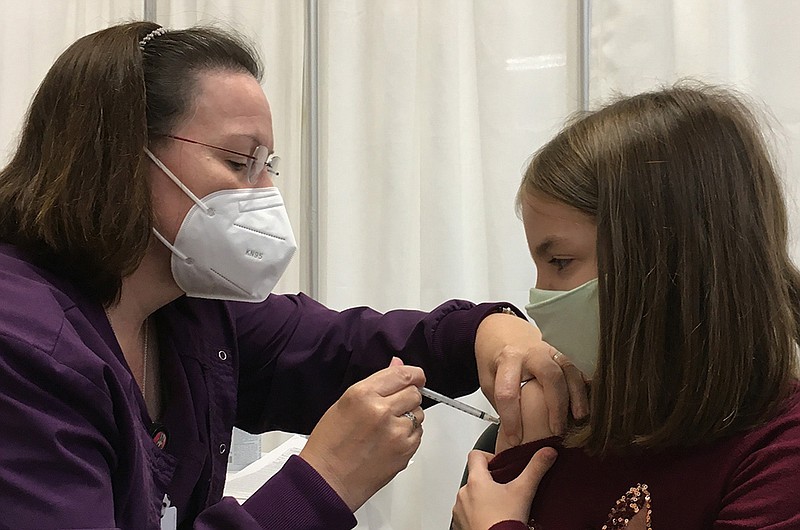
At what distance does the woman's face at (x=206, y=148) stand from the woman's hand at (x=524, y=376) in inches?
17.4

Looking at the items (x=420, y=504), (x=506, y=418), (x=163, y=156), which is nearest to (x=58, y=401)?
(x=163, y=156)

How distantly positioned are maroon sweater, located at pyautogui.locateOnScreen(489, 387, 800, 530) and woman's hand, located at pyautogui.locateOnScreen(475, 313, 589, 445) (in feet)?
0.13

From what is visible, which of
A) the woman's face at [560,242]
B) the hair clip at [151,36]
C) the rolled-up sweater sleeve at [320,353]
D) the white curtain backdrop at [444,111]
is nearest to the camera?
the woman's face at [560,242]

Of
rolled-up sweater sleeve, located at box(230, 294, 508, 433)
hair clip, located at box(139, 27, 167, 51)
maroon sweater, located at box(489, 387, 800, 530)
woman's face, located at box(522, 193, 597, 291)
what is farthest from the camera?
rolled-up sweater sleeve, located at box(230, 294, 508, 433)

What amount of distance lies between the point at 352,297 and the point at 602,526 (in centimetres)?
117

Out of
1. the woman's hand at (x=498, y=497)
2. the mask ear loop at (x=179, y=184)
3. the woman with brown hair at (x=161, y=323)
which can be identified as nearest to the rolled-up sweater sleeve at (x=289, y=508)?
the woman with brown hair at (x=161, y=323)

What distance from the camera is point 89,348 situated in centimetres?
89

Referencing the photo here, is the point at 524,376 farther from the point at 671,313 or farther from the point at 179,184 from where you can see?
the point at 179,184

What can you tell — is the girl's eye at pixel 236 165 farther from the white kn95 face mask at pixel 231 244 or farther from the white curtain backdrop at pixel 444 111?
the white curtain backdrop at pixel 444 111

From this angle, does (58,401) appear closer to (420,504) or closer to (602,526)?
(602,526)

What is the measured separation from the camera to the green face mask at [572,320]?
92 centimetres

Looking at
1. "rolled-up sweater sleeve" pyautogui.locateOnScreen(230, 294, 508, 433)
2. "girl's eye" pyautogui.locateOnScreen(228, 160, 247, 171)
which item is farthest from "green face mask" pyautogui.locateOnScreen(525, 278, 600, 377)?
"girl's eye" pyautogui.locateOnScreen(228, 160, 247, 171)

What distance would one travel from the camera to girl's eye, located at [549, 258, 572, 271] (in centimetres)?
95

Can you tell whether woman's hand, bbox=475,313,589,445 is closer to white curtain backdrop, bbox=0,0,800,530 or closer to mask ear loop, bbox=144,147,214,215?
mask ear loop, bbox=144,147,214,215
